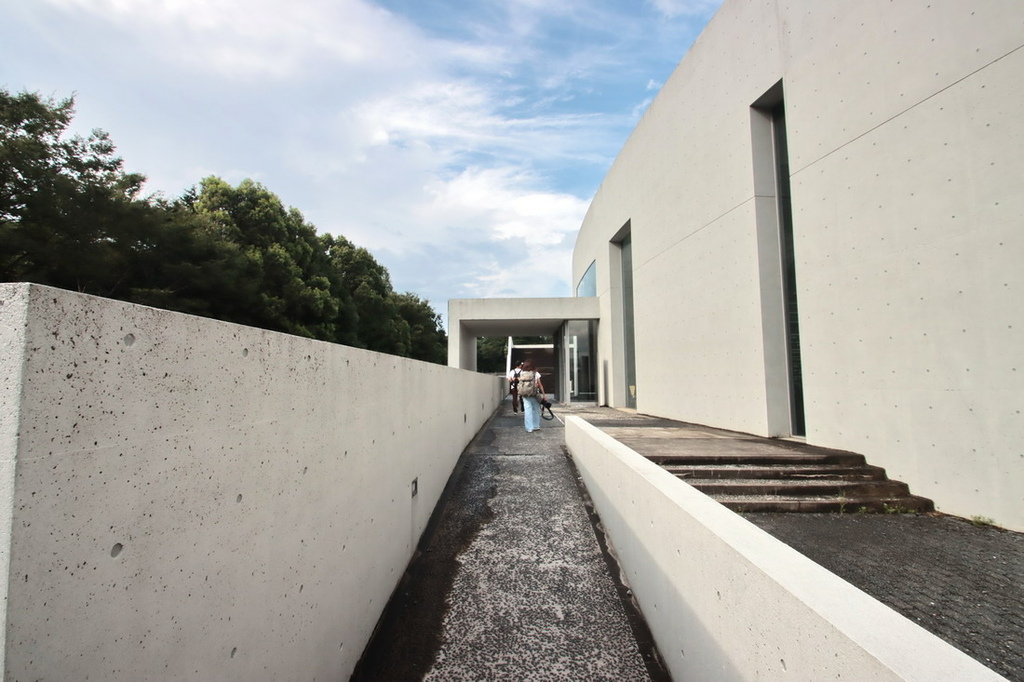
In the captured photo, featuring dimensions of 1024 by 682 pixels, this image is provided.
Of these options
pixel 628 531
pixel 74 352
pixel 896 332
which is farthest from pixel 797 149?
pixel 74 352

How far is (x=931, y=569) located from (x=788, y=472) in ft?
6.85

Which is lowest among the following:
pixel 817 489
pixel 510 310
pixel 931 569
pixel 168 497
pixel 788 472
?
pixel 931 569

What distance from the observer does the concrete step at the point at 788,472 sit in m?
5.54

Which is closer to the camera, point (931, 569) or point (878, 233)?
point (931, 569)

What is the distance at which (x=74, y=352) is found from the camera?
102 cm

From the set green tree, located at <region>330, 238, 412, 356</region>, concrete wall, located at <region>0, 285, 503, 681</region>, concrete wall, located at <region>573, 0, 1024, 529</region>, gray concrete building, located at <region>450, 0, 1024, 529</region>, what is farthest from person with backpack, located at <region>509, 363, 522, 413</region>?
green tree, located at <region>330, 238, 412, 356</region>

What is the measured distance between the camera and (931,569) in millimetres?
3525

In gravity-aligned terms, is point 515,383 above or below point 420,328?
below

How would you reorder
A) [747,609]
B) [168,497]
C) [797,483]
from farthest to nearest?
[797,483] → [747,609] → [168,497]

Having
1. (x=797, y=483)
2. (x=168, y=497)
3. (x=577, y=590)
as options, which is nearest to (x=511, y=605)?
(x=577, y=590)

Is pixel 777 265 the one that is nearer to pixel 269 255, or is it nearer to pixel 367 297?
pixel 269 255

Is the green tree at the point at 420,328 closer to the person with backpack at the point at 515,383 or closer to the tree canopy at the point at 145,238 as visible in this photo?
the tree canopy at the point at 145,238

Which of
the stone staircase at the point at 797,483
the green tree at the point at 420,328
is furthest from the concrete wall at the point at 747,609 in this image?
the green tree at the point at 420,328

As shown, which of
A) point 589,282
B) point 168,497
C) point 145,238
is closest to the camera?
point 168,497
